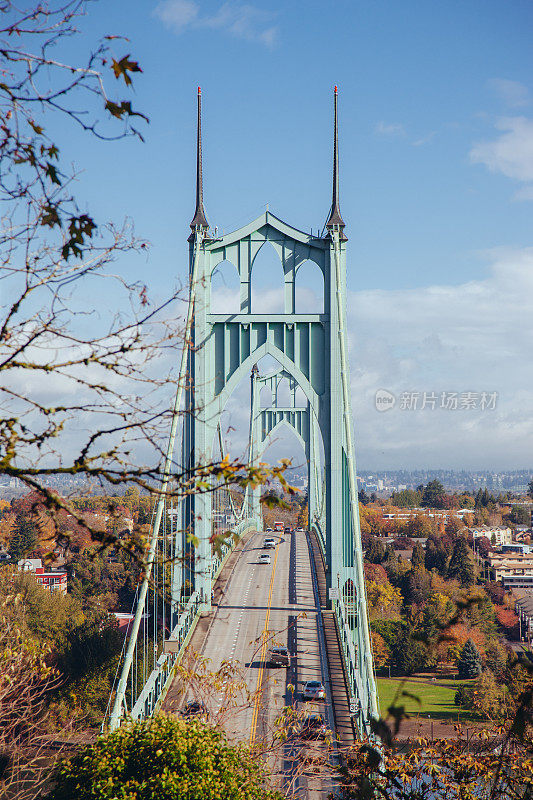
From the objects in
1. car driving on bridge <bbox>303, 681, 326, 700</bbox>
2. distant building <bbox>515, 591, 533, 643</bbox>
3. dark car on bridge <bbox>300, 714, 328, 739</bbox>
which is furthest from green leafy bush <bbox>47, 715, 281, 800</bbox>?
distant building <bbox>515, 591, 533, 643</bbox>

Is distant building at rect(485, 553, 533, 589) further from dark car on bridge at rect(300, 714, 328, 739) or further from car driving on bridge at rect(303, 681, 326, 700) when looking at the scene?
dark car on bridge at rect(300, 714, 328, 739)

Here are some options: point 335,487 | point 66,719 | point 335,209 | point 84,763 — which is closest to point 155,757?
point 84,763

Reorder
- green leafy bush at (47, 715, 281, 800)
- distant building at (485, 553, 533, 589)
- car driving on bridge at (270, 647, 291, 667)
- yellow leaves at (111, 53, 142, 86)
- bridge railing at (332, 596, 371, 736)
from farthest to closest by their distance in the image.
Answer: distant building at (485, 553, 533, 589), car driving on bridge at (270, 647, 291, 667), bridge railing at (332, 596, 371, 736), green leafy bush at (47, 715, 281, 800), yellow leaves at (111, 53, 142, 86)

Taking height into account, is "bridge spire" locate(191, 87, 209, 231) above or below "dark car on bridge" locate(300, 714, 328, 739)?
above

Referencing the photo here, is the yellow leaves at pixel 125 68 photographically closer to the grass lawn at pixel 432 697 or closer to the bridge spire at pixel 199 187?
the bridge spire at pixel 199 187

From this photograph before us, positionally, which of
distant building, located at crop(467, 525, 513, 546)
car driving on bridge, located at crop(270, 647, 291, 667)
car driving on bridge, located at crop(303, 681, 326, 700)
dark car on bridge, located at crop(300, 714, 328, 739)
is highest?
Result: distant building, located at crop(467, 525, 513, 546)

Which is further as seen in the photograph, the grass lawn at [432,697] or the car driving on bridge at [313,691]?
the grass lawn at [432,697]

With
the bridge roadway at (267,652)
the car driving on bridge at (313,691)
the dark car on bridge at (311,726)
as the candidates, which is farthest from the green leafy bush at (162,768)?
Answer: the car driving on bridge at (313,691)
